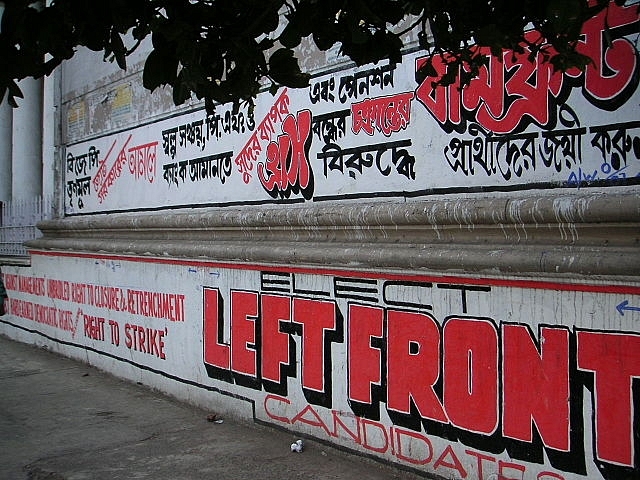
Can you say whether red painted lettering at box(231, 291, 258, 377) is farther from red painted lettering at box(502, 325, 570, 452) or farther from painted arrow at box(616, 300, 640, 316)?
painted arrow at box(616, 300, 640, 316)

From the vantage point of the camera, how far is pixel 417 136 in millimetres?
4910

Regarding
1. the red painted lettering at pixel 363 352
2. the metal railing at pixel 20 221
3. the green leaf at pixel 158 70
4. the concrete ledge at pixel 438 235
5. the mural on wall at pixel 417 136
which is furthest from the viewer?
the metal railing at pixel 20 221

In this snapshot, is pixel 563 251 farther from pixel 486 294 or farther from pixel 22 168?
pixel 22 168

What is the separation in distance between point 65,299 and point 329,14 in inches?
312

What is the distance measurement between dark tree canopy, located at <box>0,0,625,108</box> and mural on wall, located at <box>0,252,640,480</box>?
157 cm

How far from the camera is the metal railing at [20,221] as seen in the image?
35.3 feet

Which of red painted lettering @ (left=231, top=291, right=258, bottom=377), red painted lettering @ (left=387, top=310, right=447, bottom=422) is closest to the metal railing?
red painted lettering @ (left=231, top=291, right=258, bottom=377)

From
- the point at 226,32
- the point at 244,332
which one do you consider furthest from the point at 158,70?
the point at 244,332

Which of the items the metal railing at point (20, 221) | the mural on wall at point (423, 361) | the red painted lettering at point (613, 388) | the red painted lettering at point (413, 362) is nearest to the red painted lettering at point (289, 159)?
the mural on wall at point (423, 361)

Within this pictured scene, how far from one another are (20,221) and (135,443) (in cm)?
666

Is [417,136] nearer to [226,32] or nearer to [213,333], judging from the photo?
[226,32]

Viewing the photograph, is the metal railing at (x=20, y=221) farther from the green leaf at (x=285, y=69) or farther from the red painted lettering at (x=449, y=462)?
the green leaf at (x=285, y=69)

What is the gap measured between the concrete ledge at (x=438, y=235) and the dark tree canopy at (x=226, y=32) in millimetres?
1131

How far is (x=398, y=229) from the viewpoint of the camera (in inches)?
192
